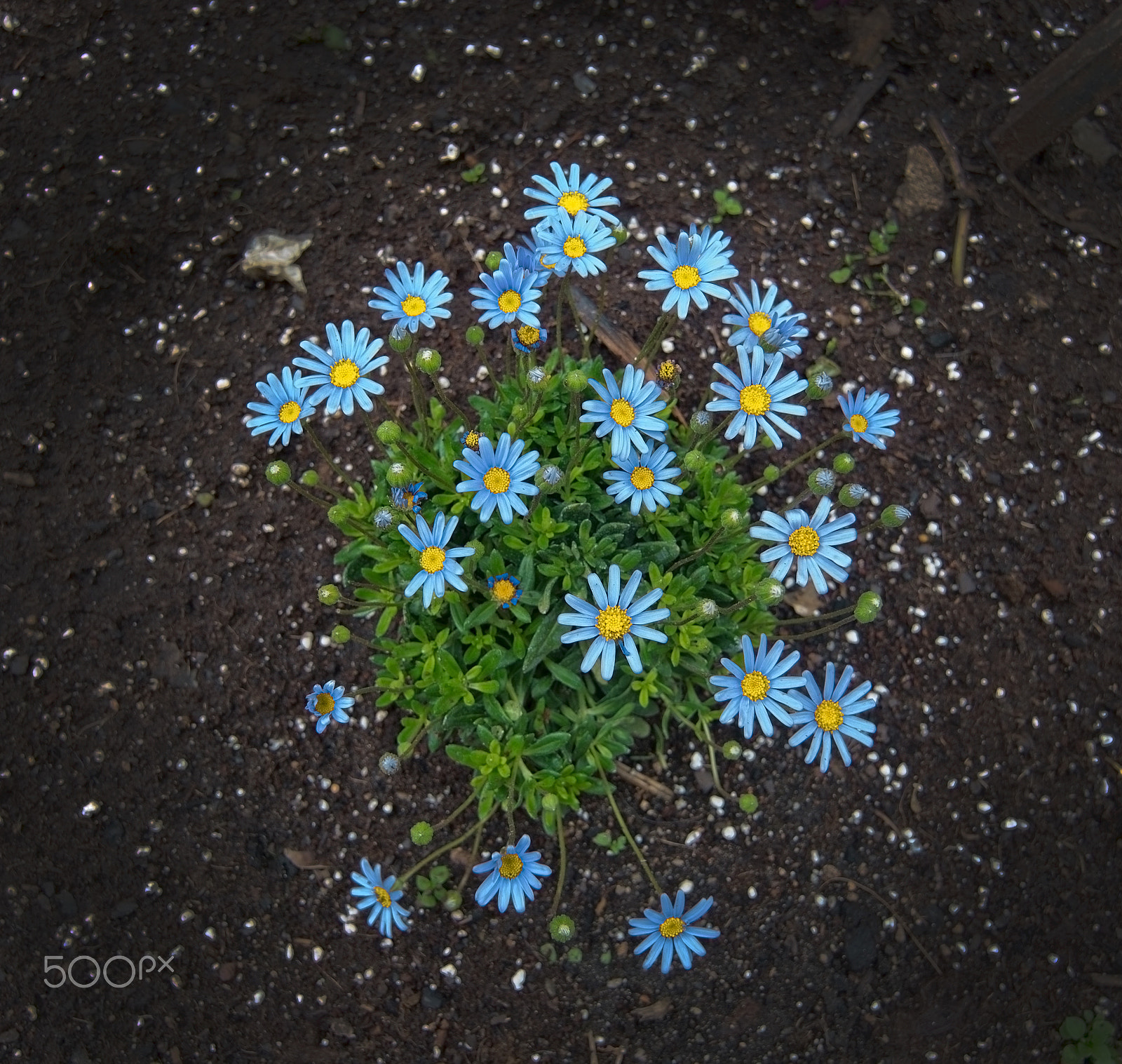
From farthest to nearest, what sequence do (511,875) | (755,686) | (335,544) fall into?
(335,544) < (511,875) < (755,686)

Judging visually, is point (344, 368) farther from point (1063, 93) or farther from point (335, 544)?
point (1063, 93)

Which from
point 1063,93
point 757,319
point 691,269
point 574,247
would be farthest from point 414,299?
point 1063,93

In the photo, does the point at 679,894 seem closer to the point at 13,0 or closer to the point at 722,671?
the point at 722,671

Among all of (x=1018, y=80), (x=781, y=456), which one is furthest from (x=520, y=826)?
(x=1018, y=80)

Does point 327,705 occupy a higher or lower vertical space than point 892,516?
lower

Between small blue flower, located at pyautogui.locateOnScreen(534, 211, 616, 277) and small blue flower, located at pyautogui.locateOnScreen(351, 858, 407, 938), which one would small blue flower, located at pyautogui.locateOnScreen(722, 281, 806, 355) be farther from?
small blue flower, located at pyautogui.locateOnScreen(351, 858, 407, 938)

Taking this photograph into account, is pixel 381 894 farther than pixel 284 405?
Yes

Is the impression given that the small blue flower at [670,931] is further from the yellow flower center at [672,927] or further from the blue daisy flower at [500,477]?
the blue daisy flower at [500,477]
